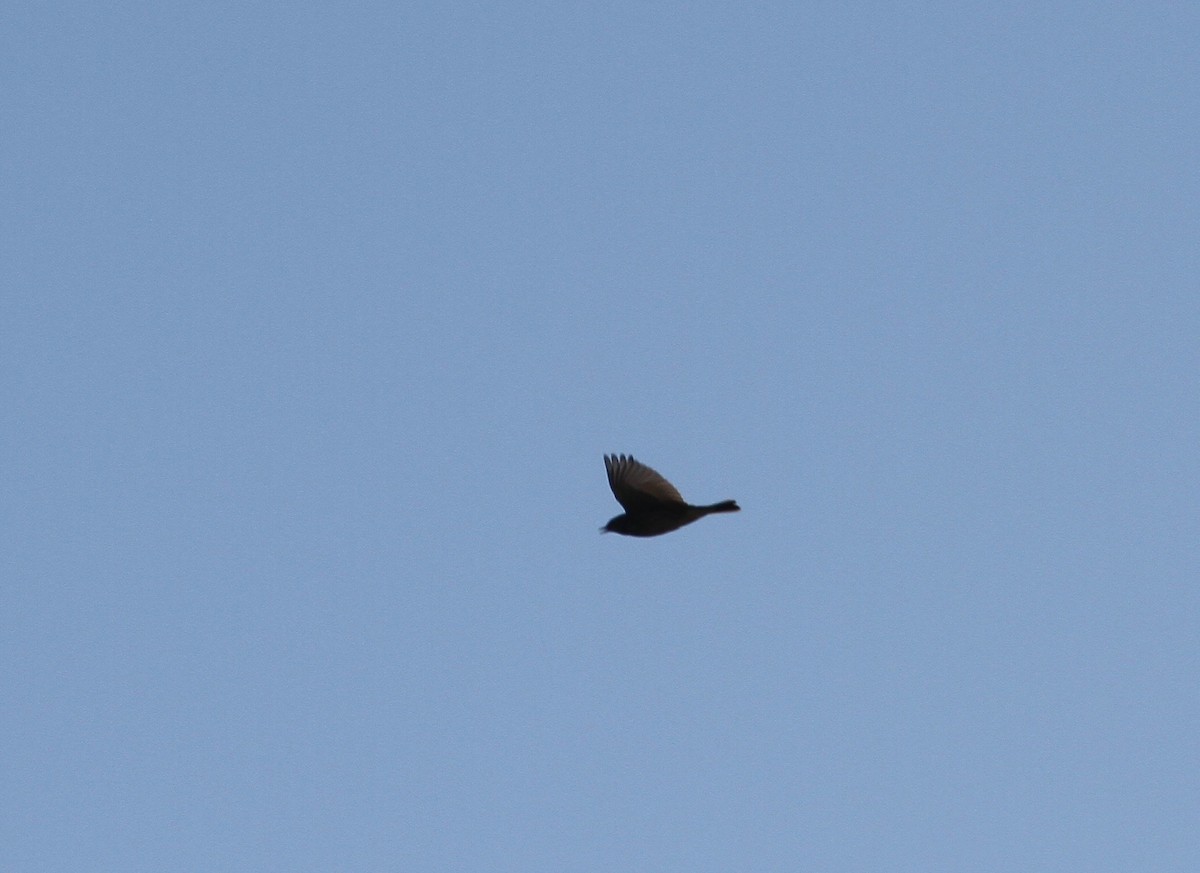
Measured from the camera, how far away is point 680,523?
70.6 ft

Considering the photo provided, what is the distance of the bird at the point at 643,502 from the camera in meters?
21.6

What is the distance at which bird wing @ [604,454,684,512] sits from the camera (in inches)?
870

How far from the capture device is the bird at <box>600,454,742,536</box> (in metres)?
21.6

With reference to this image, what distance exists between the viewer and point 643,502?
868 inches

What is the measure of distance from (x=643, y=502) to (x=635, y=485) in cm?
39

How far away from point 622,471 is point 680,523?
1.53 m

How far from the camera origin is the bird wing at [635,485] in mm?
22109

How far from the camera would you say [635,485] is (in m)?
22.3

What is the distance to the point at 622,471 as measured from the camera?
2256 centimetres
